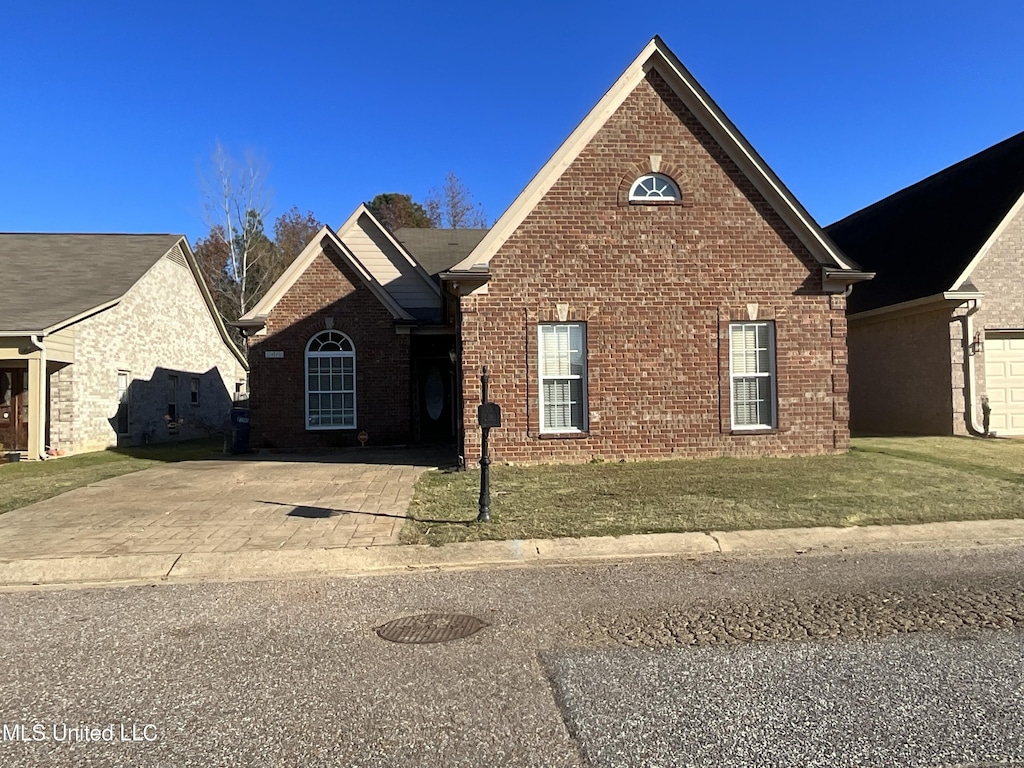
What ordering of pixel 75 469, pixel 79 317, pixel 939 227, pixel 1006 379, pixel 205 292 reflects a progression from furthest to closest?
pixel 205 292 < pixel 939 227 < pixel 79 317 < pixel 1006 379 < pixel 75 469

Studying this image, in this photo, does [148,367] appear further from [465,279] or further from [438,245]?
[465,279]

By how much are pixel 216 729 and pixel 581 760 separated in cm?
179

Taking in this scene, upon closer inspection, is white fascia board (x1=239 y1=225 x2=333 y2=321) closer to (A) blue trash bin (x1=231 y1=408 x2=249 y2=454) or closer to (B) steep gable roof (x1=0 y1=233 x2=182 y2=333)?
(A) blue trash bin (x1=231 y1=408 x2=249 y2=454)

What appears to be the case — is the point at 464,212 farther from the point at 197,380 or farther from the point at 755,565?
the point at 755,565

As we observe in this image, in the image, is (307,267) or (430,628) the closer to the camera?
(430,628)

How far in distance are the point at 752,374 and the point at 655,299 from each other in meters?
2.23

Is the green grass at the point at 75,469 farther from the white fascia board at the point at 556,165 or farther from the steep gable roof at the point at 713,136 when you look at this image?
the steep gable roof at the point at 713,136

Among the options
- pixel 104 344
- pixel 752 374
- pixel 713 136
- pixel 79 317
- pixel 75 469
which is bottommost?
pixel 75 469

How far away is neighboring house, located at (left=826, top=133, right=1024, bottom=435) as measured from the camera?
1556cm

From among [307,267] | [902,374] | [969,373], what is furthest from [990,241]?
[307,267]

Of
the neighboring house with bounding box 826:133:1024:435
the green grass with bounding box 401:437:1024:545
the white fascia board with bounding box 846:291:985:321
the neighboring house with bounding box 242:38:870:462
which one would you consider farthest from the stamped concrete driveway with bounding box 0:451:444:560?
the neighboring house with bounding box 826:133:1024:435

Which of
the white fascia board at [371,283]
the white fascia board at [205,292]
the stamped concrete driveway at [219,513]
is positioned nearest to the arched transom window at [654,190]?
the stamped concrete driveway at [219,513]

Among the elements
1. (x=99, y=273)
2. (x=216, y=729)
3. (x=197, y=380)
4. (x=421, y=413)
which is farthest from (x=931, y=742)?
(x=197, y=380)

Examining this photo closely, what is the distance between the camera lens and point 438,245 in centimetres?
2298
